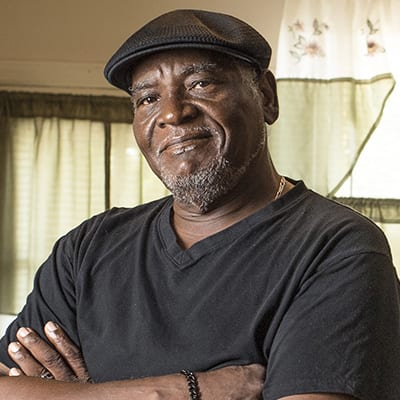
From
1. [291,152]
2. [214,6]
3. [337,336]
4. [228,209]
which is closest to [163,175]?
[228,209]

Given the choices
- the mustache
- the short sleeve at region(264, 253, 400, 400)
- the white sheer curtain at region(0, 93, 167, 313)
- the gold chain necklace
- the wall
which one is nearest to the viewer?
the short sleeve at region(264, 253, 400, 400)

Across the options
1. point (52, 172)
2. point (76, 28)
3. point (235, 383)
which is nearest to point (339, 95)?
point (76, 28)

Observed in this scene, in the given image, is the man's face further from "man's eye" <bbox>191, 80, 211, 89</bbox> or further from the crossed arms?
the crossed arms

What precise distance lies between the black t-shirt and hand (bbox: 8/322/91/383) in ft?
0.09

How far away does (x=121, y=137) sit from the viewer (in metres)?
4.19

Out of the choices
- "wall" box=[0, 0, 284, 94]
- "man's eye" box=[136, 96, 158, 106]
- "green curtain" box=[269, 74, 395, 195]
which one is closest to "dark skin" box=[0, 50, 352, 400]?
"man's eye" box=[136, 96, 158, 106]

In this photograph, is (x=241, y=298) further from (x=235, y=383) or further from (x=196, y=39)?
(x=196, y=39)

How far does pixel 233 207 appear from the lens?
4.79 ft

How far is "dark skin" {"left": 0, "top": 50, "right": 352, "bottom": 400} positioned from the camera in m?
1.30

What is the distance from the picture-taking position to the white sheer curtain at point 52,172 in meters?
4.14

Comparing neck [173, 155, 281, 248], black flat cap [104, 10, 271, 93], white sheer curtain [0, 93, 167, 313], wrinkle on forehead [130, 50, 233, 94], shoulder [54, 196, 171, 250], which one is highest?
black flat cap [104, 10, 271, 93]

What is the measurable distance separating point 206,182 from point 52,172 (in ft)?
9.37

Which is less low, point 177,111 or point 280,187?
point 177,111

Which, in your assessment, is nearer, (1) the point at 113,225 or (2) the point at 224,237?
(2) the point at 224,237
